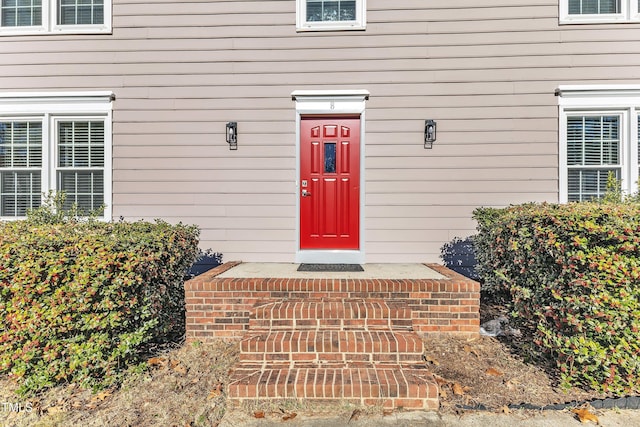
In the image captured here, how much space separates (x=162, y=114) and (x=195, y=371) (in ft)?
11.4

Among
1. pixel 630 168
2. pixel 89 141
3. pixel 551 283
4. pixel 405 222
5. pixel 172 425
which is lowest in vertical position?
pixel 172 425

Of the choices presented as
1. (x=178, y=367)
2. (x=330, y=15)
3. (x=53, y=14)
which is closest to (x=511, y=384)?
(x=178, y=367)

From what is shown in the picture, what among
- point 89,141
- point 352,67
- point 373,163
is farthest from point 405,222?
point 89,141

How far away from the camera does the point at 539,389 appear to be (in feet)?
8.20

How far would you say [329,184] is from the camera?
188 inches

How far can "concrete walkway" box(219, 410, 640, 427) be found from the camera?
215 centimetres

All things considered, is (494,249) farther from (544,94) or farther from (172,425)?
(172,425)

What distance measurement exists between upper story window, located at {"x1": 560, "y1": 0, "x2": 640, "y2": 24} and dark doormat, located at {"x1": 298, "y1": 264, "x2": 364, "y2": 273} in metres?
4.13

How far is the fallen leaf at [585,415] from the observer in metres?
2.18

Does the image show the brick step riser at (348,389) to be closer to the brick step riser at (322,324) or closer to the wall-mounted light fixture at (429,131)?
the brick step riser at (322,324)

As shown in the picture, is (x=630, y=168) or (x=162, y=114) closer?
(x=630, y=168)

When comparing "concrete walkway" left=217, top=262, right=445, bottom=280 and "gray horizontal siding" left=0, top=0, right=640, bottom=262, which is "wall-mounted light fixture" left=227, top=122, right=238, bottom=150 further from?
"concrete walkway" left=217, top=262, right=445, bottom=280

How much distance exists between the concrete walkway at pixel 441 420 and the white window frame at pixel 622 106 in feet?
11.5

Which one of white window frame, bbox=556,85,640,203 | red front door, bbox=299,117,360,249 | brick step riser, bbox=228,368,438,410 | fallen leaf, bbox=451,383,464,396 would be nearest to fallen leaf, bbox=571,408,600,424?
fallen leaf, bbox=451,383,464,396
